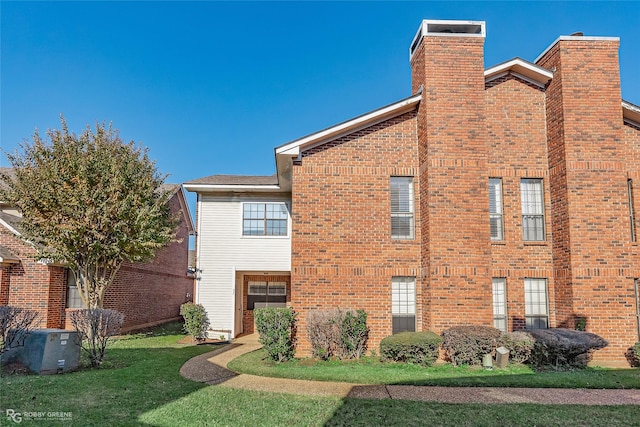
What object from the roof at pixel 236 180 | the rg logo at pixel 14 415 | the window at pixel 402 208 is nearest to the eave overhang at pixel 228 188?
the roof at pixel 236 180

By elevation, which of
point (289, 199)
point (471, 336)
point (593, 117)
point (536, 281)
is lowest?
point (471, 336)

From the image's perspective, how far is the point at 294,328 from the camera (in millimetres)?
11344

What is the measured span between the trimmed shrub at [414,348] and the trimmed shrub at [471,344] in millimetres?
369

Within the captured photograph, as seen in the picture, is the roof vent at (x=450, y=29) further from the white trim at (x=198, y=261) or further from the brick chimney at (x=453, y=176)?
the white trim at (x=198, y=261)

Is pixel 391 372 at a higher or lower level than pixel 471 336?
lower

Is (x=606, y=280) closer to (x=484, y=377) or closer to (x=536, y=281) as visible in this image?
(x=536, y=281)

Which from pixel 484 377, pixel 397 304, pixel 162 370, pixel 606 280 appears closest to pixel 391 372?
pixel 484 377

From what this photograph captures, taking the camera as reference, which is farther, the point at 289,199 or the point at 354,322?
the point at 289,199

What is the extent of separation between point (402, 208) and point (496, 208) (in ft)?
8.61

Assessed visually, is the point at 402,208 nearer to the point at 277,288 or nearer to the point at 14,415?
the point at 277,288

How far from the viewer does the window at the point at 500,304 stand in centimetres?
1163

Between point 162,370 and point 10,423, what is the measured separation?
3928 mm

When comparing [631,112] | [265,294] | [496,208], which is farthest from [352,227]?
[631,112]

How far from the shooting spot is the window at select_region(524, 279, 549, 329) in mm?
11734
